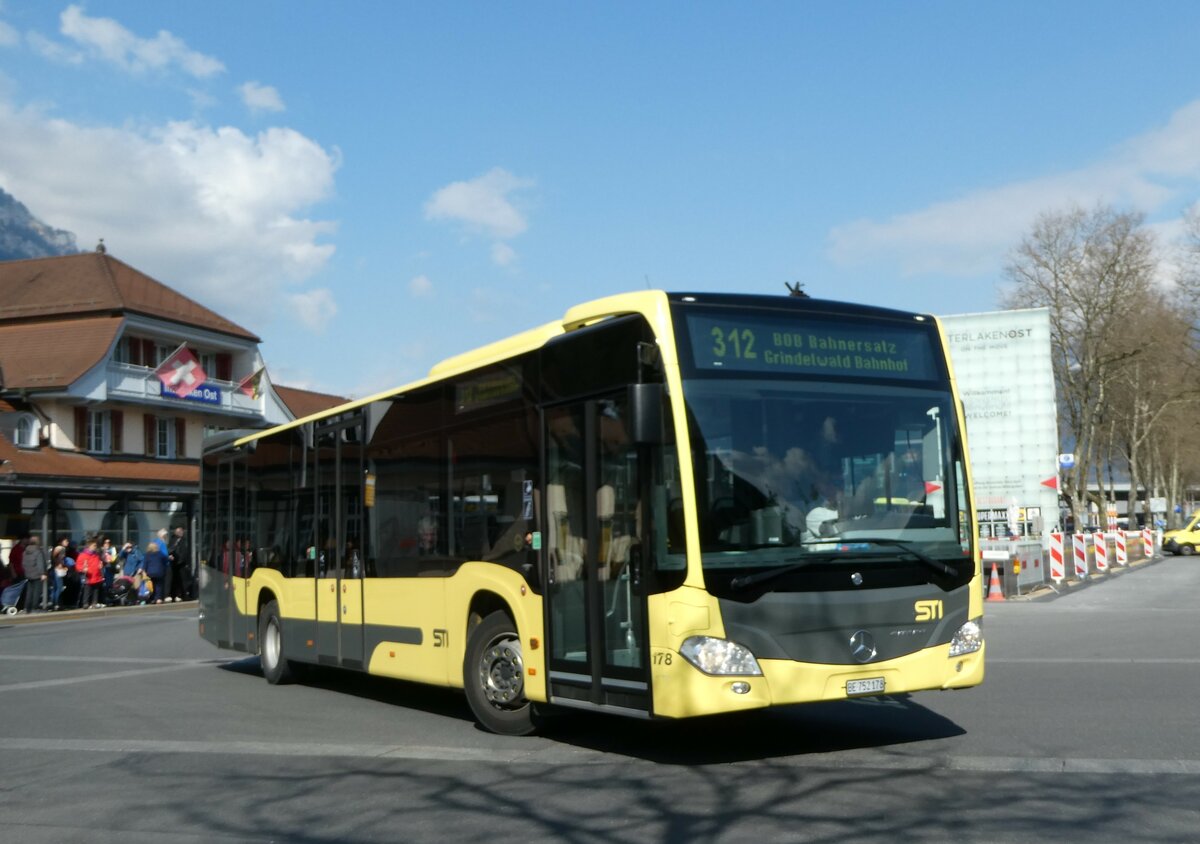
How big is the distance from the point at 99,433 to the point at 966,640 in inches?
1718

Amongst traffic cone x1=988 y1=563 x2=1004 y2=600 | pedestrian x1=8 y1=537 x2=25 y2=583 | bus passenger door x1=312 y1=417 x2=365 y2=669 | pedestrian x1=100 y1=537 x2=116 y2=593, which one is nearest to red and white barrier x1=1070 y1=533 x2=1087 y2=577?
traffic cone x1=988 y1=563 x2=1004 y2=600

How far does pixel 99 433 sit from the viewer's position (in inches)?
1874

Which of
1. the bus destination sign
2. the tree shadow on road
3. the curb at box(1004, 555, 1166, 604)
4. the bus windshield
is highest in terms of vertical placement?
the bus destination sign

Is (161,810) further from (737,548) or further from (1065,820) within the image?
(1065,820)

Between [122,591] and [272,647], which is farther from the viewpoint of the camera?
[122,591]

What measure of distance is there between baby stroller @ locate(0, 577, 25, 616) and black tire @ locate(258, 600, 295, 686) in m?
18.1

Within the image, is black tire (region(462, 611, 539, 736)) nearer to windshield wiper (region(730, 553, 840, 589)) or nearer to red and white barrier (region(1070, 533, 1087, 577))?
windshield wiper (region(730, 553, 840, 589))

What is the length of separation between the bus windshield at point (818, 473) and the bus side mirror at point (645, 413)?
271 millimetres

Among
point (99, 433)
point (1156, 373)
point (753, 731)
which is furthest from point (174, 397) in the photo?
point (1156, 373)

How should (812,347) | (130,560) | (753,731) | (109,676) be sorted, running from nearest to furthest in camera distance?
(812,347), (753,731), (109,676), (130,560)

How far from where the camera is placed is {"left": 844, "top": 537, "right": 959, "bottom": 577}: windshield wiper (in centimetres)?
864

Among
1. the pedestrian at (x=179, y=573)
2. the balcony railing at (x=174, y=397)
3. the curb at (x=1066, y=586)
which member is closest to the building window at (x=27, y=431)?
the balcony railing at (x=174, y=397)

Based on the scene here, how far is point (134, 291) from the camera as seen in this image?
5178cm

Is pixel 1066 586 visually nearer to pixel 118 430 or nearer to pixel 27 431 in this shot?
pixel 27 431
